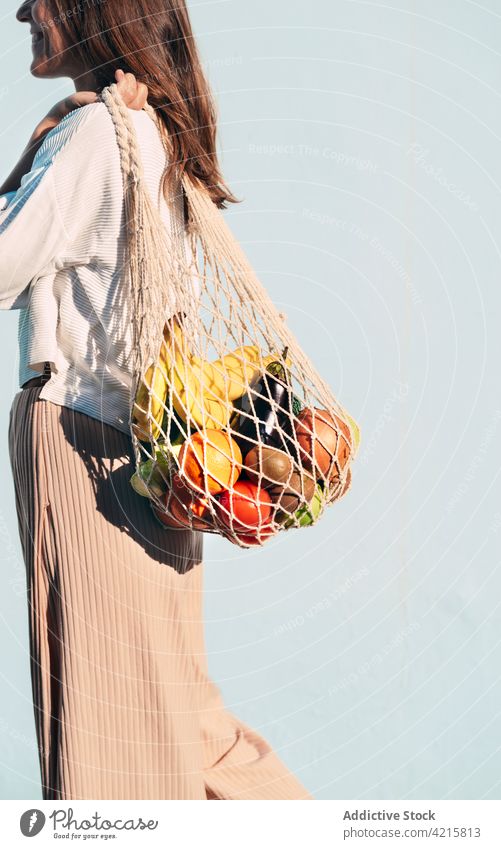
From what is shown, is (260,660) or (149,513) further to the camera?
(260,660)

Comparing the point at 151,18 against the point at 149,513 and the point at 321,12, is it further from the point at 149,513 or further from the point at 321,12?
the point at 321,12

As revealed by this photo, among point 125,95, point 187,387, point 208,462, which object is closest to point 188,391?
point 187,387

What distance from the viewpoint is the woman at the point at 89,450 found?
6.22 ft

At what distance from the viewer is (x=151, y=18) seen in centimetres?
199

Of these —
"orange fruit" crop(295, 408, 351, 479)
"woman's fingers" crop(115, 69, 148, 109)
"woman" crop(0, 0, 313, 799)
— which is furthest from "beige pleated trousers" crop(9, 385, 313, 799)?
"woman's fingers" crop(115, 69, 148, 109)

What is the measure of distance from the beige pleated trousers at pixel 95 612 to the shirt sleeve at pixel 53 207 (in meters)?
0.20

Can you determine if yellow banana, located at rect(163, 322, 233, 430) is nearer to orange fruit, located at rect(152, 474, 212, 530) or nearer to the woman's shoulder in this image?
orange fruit, located at rect(152, 474, 212, 530)

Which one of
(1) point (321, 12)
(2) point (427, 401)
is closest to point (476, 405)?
(2) point (427, 401)

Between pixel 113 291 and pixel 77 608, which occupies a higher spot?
pixel 113 291

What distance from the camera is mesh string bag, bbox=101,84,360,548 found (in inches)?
71.5

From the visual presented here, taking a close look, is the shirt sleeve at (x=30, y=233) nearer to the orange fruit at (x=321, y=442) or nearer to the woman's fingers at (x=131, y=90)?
the woman's fingers at (x=131, y=90)
